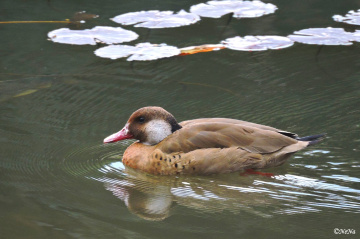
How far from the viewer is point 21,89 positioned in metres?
7.96

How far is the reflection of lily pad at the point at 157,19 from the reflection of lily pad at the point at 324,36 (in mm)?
1720

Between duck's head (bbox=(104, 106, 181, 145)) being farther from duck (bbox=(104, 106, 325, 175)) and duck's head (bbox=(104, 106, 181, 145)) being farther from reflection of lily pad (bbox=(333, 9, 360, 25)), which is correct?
reflection of lily pad (bbox=(333, 9, 360, 25))

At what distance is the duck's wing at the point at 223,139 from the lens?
6.26 metres

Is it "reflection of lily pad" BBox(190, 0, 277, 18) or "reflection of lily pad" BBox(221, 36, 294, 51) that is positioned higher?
"reflection of lily pad" BBox(190, 0, 277, 18)

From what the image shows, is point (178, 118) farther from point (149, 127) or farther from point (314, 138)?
point (314, 138)

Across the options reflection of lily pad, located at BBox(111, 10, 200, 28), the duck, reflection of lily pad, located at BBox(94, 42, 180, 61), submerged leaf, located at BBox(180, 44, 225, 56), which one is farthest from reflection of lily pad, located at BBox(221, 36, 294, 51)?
the duck

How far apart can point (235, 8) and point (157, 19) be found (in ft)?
4.54

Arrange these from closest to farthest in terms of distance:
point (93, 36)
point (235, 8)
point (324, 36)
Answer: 1. point (324, 36)
2. point (93, 36)
3. point (235, 8)

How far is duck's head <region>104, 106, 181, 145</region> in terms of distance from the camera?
648 centimetres

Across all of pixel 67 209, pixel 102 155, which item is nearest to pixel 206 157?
pixel 102 155

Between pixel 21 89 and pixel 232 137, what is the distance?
3034 millimetres

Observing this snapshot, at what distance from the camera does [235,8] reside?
34.8ft

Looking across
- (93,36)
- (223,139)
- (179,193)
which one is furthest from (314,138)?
(93,36)

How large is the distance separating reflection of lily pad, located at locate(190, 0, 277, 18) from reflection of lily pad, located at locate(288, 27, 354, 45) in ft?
3.65
